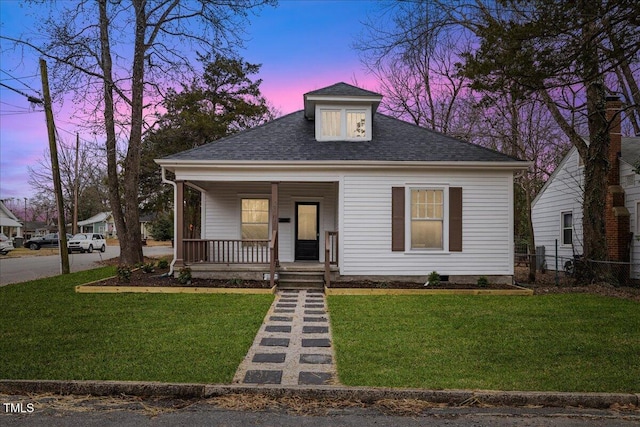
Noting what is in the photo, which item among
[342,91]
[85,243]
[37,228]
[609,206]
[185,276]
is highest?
[342,91]

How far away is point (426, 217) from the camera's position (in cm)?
1201

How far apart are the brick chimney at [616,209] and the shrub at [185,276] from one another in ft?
38.4

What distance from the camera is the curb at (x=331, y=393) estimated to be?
13.8ft

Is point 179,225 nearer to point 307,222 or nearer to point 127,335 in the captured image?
point 307,222

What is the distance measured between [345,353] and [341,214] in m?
6.57

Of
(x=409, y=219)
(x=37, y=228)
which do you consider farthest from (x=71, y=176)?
(x=409, y=219)

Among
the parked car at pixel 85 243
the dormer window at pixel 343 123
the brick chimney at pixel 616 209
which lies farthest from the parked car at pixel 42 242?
the brick chimney at pixel 616 209

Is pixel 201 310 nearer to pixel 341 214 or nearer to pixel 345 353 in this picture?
pixel 345 353

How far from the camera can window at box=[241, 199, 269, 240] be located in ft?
45.5

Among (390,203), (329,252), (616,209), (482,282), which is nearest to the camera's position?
(329,252)

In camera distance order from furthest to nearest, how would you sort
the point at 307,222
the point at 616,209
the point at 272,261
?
1. the point at 307,222
2. the point at 616,209
3. the point at 272,261

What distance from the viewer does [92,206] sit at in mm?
61844

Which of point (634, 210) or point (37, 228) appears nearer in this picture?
point (634, 210)

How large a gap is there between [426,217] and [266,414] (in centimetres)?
881
